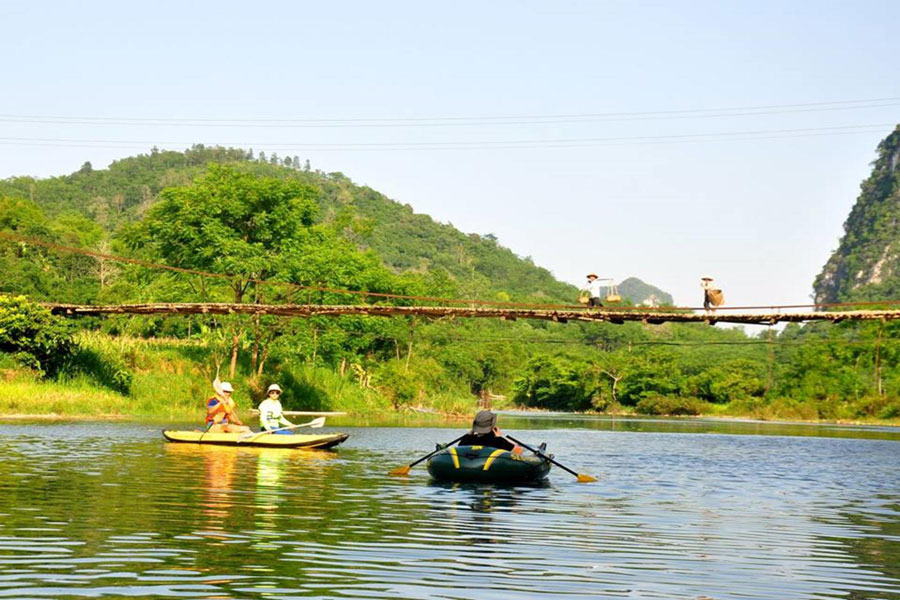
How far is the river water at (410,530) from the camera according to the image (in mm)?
10727

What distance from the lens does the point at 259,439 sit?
30594mm

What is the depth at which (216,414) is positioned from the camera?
105 ft

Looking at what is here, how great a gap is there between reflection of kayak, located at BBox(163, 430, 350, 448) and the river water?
4.62ft

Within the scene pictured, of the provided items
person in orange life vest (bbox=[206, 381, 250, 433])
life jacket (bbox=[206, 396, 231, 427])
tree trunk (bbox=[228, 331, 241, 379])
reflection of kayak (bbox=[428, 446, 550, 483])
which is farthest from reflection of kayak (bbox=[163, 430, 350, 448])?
Result: tree trunk (bbox=[228, 331, 241, 379])

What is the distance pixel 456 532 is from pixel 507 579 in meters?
3.75

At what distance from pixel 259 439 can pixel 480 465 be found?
32.9 ft

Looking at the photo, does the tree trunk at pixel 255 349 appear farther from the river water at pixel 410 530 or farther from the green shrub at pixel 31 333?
the river water at pixel 410 530

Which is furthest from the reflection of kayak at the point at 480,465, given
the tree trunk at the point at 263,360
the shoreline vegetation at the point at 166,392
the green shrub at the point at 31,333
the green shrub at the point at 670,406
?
the green shrub at the point at 670,406

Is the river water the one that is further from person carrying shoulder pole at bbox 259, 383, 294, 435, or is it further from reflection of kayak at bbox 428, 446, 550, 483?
person carrying shoulder pole at bbox 259, 383, 294, 435

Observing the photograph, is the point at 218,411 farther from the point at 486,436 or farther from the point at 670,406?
the point at 670,406

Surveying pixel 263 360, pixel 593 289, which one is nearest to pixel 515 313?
pixel 593 289

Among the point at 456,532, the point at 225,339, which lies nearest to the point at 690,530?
the point at 456,532

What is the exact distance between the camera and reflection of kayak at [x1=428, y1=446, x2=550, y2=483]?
73.2 ft

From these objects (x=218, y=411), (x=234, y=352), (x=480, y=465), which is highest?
(x=234, y=352)
